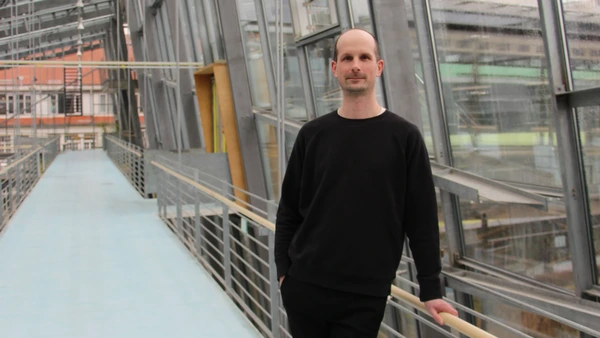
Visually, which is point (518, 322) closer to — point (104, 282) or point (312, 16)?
point (104, 282)

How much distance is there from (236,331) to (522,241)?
1.58 metres

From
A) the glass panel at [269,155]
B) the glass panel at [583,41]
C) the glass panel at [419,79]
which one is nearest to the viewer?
the glass panel at [583,41]

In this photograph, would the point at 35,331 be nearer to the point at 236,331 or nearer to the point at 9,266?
the point at 236,331

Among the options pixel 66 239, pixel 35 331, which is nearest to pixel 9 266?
pixel 66 239

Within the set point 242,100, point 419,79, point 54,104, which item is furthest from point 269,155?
point 54,104

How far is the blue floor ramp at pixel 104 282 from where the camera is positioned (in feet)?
8.77

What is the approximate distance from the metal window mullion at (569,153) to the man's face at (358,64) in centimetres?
194

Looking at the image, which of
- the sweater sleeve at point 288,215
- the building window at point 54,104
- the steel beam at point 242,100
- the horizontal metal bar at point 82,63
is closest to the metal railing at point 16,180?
the horizontal metal bar at point 82,63

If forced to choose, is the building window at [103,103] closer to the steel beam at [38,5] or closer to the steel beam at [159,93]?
the steel beam at [38,5]

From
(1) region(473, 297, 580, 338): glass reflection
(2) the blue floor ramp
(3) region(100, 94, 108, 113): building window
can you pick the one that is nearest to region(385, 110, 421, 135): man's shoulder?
(2) the blue floor ramp

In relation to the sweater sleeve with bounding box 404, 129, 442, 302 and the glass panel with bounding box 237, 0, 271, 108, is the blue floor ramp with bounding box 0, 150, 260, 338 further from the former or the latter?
the glass panel with bounding box 237, 0, 271, 108

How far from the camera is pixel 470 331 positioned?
3.63 feet

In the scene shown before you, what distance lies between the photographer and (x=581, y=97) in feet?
8.85

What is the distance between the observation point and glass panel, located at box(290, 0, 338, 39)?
479cm
